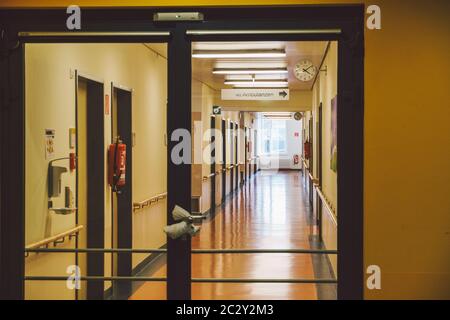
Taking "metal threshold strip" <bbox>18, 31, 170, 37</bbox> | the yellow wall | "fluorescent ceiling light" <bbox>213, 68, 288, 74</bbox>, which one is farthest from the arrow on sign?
"metal threshold strip" <bbox>18, 31, 170, 37</bbox>

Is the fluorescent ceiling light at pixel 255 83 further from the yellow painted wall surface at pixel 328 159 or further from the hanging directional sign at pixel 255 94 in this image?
the yellow painted wall surface at pixel 328 159

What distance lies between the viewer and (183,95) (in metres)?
3.20

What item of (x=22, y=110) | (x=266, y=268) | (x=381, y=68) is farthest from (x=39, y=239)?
(x=266, y=268)

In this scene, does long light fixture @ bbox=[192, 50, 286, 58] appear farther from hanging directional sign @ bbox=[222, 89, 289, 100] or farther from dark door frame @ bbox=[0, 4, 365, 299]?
dark door frame @ bbox=[0, 4, 365, 299]

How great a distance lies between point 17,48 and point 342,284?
86.0 inches

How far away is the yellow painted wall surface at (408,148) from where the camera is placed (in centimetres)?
306

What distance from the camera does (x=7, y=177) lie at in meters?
3.30

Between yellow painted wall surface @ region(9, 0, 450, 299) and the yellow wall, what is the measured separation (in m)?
2.05

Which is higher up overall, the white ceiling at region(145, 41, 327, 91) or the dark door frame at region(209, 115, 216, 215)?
the white ceiling at region(145, 41, 327, 91)

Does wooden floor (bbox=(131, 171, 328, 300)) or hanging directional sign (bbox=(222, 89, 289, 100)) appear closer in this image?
wooden floor (bbox=(131, 171, 328, 300))

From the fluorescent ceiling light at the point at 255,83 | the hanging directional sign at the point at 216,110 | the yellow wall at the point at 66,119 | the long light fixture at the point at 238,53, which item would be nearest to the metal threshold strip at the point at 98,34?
the yellow wall at the point at 66,119

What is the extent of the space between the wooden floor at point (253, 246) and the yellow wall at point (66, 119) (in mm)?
979

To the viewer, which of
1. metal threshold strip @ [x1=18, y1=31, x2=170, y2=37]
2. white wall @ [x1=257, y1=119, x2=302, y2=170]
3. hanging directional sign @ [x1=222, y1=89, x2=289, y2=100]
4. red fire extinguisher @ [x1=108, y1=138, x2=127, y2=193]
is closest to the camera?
metal threshold strip @ [x1=18, y1=31, x2=170, y2=37]

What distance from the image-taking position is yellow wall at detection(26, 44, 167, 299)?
439 centimetres
